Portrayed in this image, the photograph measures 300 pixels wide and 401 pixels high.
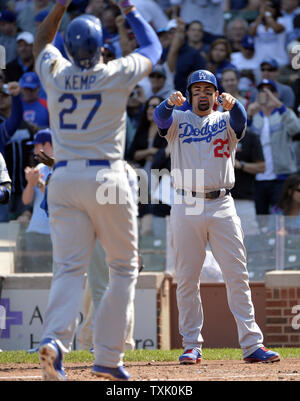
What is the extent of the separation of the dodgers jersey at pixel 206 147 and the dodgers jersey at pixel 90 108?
71.2 inches

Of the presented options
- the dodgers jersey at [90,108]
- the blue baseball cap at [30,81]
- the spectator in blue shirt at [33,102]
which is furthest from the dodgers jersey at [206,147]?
the blue baseball cap at [30,81]

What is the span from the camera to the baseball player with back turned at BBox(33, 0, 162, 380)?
5.27 metres

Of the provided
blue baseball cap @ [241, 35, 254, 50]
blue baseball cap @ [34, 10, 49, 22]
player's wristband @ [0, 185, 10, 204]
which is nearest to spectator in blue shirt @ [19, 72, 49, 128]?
blue baseball cap @ [34, 10, 49, 22]

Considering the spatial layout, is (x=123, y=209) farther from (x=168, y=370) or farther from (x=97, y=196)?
(x=168, y=370)

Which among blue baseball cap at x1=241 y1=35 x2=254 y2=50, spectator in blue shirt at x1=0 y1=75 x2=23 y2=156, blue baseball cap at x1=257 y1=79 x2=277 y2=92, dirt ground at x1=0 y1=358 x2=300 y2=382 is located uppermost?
blue baseball cap at x1=241 y1=35 x2=254 y2=50

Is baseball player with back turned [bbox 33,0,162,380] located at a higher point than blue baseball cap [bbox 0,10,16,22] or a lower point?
lower

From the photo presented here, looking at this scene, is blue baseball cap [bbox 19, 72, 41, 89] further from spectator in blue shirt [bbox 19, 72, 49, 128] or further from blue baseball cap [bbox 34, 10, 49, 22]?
blue baseball cap [bbox 34, 10, 49, 22]

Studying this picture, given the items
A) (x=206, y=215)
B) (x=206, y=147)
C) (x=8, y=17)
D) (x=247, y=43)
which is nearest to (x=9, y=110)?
(x=8, y=17)

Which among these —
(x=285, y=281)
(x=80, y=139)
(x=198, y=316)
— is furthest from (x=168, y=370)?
(x=285, y=281)

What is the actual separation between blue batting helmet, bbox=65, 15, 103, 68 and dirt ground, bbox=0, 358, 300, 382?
2.04 m

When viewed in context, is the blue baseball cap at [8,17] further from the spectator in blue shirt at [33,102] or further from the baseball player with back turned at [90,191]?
the baseball player with back turned at [90,191]

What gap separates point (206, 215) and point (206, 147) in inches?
22.1

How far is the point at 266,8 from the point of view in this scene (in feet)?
50.0
